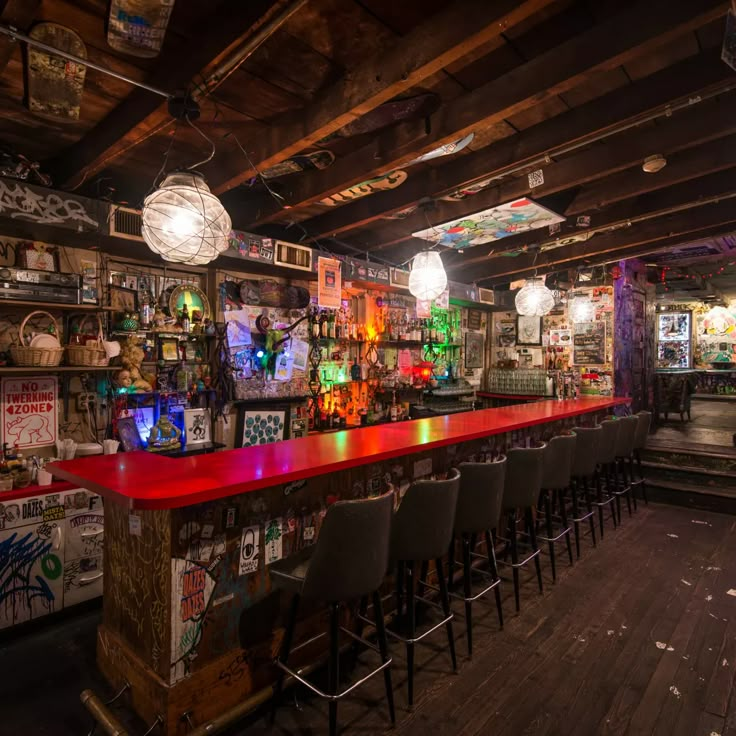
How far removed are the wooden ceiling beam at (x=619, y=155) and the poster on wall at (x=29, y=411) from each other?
346 cm

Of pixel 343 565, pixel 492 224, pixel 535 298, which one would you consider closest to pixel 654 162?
pixel 492 224

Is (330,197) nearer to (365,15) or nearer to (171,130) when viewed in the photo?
(171,130)

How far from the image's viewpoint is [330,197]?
3.60m

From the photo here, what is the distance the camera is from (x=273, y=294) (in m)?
4.81

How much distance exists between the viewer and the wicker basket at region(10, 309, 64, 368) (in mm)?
3123

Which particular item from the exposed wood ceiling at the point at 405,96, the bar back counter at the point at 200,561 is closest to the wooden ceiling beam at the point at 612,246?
the exposed wood ceiling at the point at 405,96

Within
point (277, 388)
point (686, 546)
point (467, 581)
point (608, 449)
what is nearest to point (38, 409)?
point (277, 388)

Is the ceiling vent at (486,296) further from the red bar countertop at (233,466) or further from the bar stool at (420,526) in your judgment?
the bar stool at (420,526)

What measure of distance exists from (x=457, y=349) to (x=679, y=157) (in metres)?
4.48

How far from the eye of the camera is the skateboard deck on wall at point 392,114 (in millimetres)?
2617

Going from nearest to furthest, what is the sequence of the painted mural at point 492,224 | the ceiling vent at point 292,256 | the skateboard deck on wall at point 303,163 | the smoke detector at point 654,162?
the skateboard deck on wall at point 303,163
the smoke detector at point 654,162
the painted mural at point 492,224
the ceiling vent at point 292,256

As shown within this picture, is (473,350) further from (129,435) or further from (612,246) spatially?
(129,435)

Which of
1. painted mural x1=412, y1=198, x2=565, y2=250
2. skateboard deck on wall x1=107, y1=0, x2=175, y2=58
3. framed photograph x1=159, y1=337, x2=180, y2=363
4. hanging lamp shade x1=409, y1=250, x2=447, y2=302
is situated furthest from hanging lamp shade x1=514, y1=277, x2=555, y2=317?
skateboard deck on wall x1=107, y1=0, x2=175, y2=58

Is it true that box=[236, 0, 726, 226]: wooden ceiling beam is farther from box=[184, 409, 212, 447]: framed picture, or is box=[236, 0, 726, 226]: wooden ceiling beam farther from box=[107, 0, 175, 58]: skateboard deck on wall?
box=[184, 409, 212, 447]: framed picture
